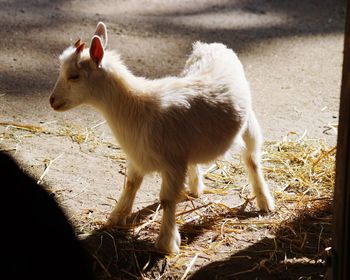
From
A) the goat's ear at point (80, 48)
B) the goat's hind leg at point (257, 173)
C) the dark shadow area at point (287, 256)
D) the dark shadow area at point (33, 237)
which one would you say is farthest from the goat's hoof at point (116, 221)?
the dark shadow area at point (33, 237)

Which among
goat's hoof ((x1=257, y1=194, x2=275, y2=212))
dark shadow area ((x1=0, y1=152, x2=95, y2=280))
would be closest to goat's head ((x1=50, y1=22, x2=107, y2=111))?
goat's hoof ((x1=257, y1=194, x2=275, y2=212))

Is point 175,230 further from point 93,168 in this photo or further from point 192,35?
point 192,35

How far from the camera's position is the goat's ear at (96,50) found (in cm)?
417

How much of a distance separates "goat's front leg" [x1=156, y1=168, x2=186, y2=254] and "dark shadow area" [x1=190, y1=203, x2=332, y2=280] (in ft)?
0.83

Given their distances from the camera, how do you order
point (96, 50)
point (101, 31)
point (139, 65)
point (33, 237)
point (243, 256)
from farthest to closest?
point (139, 65) < point (101, 31) < point (243, 256) < point (96, 50) < point (33, 237)

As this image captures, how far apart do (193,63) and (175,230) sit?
1.12 m

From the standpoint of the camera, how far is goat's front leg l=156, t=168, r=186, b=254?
4238mm

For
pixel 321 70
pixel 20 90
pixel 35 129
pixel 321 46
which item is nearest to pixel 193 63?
pixel 35 129

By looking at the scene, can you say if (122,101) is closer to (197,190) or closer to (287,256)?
(197,190)

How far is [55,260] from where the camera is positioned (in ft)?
6.28

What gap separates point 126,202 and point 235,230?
69cm

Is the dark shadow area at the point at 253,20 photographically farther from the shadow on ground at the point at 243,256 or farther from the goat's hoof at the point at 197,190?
the shadow on ground at the point at 243,256

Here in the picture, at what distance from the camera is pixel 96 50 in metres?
4.19

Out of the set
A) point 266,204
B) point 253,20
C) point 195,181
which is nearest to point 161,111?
point 195,181
